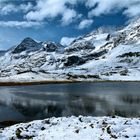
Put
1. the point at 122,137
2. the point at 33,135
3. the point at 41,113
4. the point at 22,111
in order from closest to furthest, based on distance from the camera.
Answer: the point at 122,137, the point at 33,135, the point at 41,113, the point at 22,111

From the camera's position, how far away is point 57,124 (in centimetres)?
3831

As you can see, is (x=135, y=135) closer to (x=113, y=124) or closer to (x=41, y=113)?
(x=113, y=124)

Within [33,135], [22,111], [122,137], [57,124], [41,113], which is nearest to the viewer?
[122,137]

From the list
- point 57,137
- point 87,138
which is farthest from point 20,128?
point 87,138

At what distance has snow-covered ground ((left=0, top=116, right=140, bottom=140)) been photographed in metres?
32.6

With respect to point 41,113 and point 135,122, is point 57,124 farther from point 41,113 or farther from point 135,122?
point 41,113

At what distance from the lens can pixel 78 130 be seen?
35.1 metres

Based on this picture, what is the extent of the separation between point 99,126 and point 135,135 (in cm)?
501

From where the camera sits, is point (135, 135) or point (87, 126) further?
point (87, 126)

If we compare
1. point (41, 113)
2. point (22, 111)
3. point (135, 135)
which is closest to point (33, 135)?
point (135, 135)

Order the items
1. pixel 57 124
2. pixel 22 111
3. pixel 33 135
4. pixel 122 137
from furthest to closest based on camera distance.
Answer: pixel 22 111 < pixel 57 124 < pixel 33 135 < pixel 122 137

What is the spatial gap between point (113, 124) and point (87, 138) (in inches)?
175

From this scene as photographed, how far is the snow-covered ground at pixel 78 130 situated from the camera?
3257 cm

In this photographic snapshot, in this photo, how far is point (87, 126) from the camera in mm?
36094
